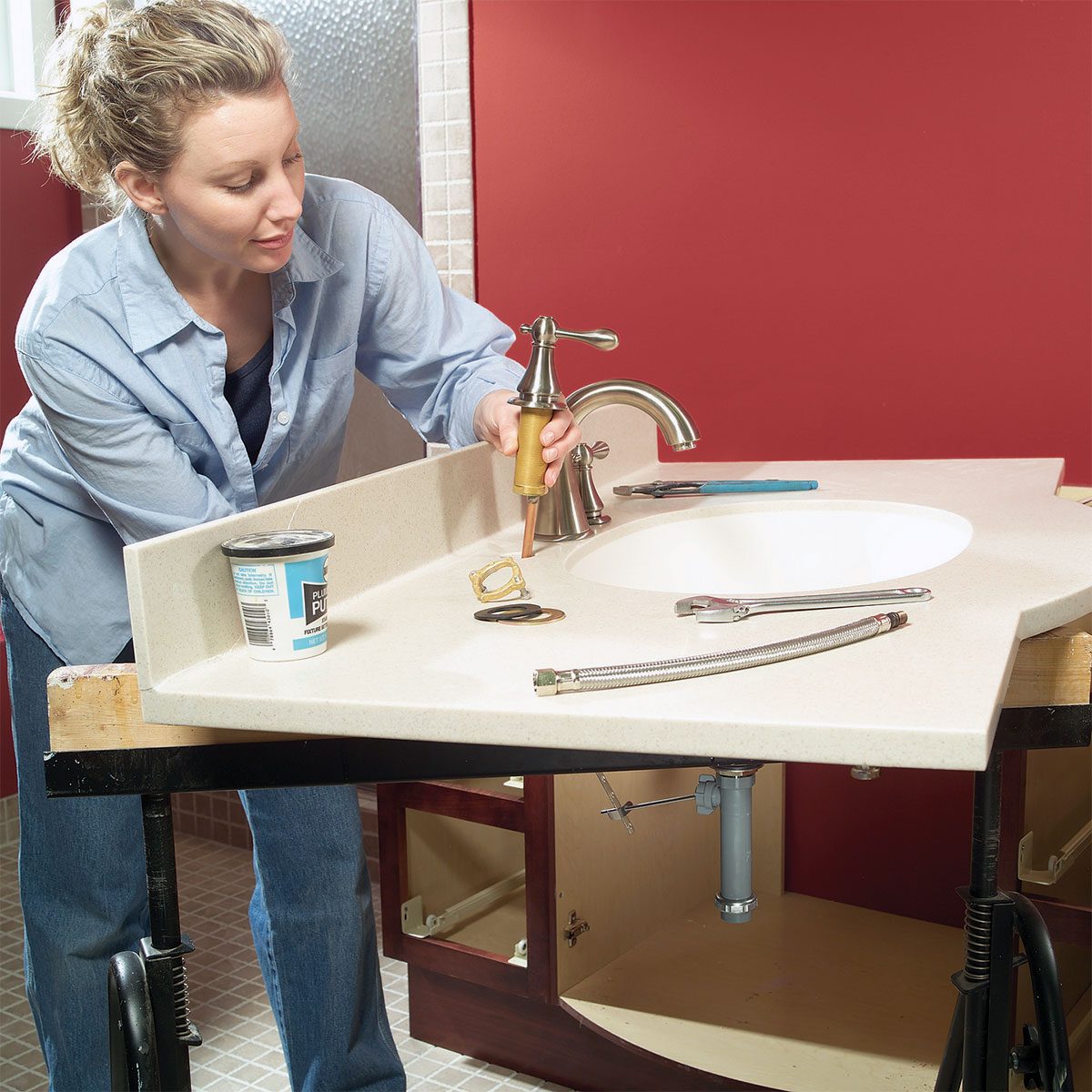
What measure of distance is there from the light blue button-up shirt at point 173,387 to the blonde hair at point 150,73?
112 millimetres

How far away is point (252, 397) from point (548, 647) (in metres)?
0.61

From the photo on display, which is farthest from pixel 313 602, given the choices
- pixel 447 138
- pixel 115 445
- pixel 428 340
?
pixel 447 138

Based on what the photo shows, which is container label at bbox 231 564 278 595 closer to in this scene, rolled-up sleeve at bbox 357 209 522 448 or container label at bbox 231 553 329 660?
container label at bbox 231 553 329 660

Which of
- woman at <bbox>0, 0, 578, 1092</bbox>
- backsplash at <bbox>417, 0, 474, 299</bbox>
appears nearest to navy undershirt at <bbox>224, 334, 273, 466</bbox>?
woman at <bbox>0, 0, 578, 1092</bbox>

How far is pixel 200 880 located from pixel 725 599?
189cm

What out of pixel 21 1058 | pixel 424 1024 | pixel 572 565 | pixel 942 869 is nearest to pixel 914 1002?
pixel 942 869

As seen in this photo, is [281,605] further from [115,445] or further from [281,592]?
[115,445]

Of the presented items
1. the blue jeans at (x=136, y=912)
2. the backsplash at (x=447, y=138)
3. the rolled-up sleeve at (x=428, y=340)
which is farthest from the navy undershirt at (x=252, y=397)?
the backsplash at (x=447, y=138)

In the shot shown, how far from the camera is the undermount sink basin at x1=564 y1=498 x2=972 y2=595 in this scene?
1.53 m

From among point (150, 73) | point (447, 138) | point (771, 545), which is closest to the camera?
point (150, 73)

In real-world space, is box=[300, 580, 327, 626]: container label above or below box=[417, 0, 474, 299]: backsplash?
below

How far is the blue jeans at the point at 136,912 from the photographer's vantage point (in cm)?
147

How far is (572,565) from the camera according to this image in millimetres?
1393

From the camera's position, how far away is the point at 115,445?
1.29 m
